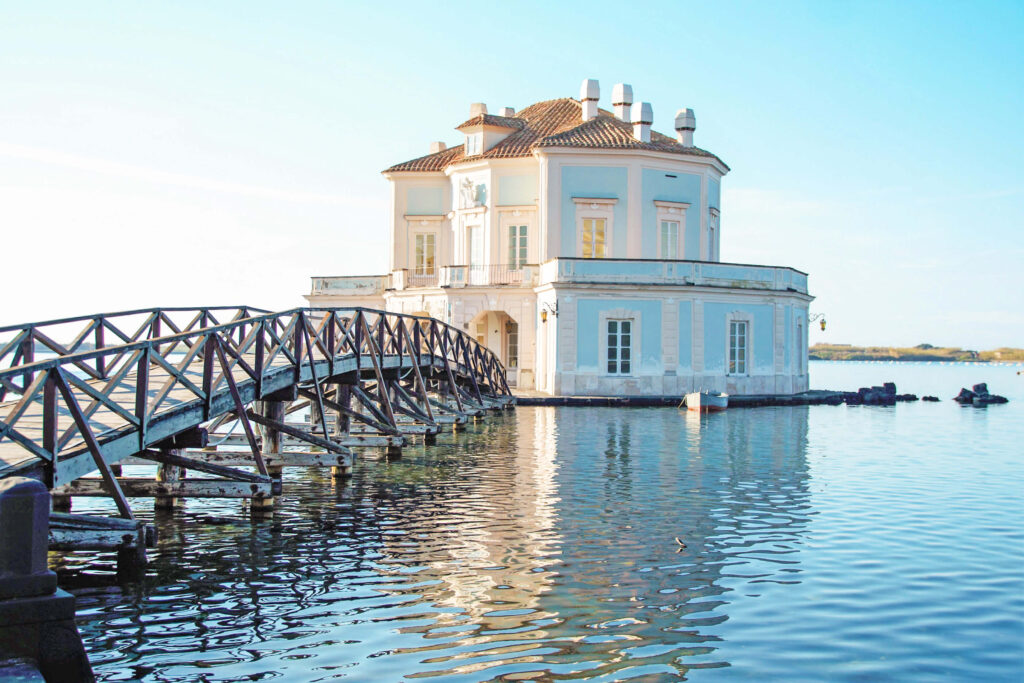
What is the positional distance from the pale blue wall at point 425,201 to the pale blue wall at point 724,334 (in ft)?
46.6

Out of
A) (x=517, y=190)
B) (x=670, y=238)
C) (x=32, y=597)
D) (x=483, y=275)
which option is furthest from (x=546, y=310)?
(x=32, y=597)

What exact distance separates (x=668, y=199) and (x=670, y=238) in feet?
4.99

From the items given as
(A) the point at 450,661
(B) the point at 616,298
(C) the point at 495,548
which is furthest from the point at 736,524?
(B) the point at 616,298

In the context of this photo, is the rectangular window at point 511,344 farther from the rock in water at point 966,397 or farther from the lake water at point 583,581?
the lake water at point 583,581

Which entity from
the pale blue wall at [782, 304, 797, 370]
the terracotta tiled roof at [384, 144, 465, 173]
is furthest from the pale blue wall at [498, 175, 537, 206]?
the pale blue wall at [782, 304, 797, 370]

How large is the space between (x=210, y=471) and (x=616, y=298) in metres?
23.7

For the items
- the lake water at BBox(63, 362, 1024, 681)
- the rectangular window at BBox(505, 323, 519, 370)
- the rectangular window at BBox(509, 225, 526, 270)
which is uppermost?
the rectangular window at BBox(509, 225, 526, 270)

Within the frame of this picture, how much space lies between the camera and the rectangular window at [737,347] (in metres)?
35.8

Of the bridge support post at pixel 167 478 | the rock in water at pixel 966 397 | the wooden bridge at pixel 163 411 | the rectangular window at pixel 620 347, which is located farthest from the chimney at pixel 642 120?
the bridge support post at pixel 167 478

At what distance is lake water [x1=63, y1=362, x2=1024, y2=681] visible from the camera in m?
Answer: 6.82

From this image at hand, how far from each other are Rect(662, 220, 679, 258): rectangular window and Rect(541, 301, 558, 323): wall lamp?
5.90 metres

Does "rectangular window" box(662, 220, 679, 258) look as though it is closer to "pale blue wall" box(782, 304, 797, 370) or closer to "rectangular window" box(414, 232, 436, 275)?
"pale blue wall" box(782, 304, 797, 370)

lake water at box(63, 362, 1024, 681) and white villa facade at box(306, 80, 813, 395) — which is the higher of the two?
white villa facade at box(306, 80, 813, 395)

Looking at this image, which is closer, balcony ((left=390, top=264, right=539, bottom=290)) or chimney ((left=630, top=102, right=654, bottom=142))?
balcony ((left=390, top=264, right=539, bottom=290))
